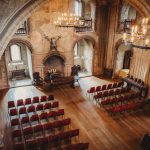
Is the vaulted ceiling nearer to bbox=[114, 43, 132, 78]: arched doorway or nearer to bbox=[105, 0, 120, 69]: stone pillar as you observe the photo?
bbox=[105, 0, 120, 69]: stone pillar

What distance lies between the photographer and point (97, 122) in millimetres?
11078

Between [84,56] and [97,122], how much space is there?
10.4m

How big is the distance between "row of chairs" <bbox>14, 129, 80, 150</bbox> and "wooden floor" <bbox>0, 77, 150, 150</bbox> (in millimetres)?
903

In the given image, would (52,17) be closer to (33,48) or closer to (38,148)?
(33,48)

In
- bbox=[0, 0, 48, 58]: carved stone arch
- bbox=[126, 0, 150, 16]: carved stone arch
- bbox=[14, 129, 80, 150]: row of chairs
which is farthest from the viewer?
bbox=[126, 0, 150, 16]: carved stone arch

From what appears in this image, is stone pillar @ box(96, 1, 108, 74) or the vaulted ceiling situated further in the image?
stone pillar @ box(96, 1, 108, 74)

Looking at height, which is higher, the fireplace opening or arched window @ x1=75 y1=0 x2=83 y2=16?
arched window @ x1=75 y1=0 x2=83 y2=16

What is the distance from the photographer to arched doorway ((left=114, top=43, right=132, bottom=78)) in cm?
1821

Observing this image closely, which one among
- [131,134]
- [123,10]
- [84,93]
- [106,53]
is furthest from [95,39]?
[131,134]

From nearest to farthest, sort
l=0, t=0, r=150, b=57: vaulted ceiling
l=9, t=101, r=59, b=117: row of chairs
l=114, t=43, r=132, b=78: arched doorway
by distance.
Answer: l=0, t=0, r=150, b=57: vaulted ceiling < l=9, t=101, r=59, b=117: row of chairs < l=114, t=43, r=132, b=78: arched doorway

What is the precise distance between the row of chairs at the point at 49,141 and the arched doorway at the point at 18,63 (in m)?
9.46

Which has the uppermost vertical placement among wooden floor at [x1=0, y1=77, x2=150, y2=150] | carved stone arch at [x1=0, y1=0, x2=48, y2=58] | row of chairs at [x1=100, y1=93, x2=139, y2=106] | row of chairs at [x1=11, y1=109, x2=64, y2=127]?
carved stone arch at [x1=0, y1=0, x2=48, y2=58]

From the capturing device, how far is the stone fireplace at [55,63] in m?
17.0

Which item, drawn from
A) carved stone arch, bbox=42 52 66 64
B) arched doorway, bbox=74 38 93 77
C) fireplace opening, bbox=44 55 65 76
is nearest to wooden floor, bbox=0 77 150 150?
fireplace opening, bbox=44 55 65 76
